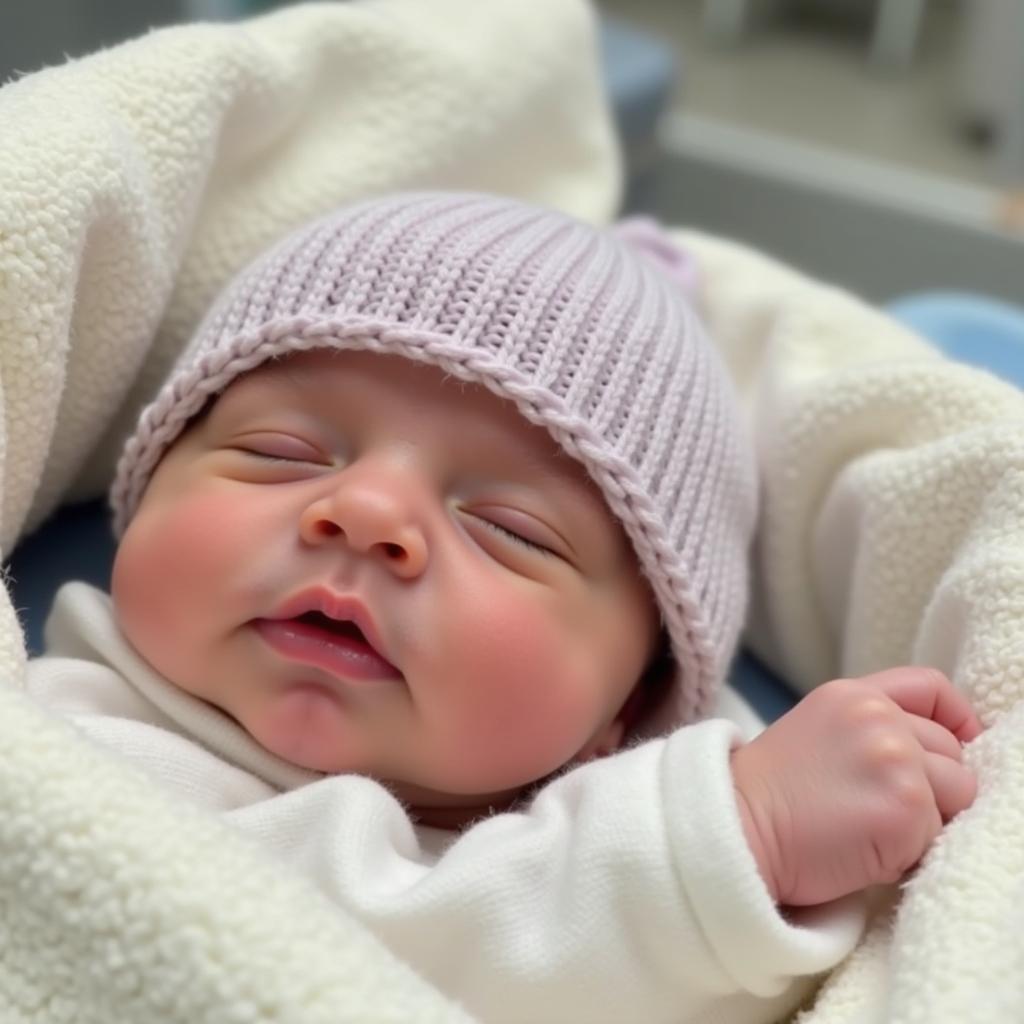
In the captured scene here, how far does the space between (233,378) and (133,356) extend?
0.11 metres

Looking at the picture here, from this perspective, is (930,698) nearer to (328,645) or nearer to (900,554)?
(900,554)

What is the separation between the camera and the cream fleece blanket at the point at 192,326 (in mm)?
468

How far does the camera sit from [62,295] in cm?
69

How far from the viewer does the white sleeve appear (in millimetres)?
545

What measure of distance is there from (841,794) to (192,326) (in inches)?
20.1

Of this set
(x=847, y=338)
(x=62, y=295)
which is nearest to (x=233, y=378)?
(x=62, y=295)

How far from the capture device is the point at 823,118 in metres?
2.14

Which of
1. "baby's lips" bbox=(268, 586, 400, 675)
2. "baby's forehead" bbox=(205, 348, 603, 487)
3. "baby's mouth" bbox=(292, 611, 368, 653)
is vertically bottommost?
"baby's mouth" bbox=(292, 611, 368, 653)

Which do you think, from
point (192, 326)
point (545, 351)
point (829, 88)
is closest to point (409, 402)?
point (545, 351)

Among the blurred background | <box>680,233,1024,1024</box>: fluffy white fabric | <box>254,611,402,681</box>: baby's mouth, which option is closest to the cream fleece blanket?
<box>680,233,1024,1024</box>: fluffy white fabric

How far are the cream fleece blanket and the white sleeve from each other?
5cm

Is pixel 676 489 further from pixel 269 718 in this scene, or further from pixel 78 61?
pixel 78 61

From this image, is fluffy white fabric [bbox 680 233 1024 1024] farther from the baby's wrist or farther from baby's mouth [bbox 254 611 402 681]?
baby's mouth [bbox 254 611 402 681]

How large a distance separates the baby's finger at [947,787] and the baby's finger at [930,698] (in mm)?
38
